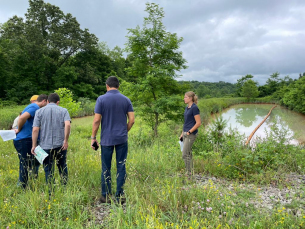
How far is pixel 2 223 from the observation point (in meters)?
2.61

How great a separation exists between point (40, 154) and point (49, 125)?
49 cm

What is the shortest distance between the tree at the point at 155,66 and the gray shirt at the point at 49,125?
5445mm

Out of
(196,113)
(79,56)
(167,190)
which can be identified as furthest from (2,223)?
(79,56)

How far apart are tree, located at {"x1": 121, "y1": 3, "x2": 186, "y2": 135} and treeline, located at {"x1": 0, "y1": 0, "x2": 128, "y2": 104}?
993 inches

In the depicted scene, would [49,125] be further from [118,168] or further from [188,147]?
[188,147]

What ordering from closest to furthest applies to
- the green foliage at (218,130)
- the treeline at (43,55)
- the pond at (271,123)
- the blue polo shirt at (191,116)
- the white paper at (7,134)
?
the white paper at (7,134) < the blue polo shirt at (191,116) < the green foliage at (218,130) < the pond at (271,123) < the treeline at (43,55)

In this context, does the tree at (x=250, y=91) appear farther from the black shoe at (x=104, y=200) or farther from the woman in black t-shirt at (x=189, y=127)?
the black shoe at (x=104, y=200)

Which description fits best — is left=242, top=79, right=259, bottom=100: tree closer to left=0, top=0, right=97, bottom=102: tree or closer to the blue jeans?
left=0, top=0, right=97, bottom=102: tree

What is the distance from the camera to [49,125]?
3555 mm

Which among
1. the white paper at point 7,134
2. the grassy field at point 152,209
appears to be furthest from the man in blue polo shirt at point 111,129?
the white paper at point 7,134

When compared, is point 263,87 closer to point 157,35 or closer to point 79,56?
point 79,56

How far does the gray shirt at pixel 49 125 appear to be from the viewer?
140 inches

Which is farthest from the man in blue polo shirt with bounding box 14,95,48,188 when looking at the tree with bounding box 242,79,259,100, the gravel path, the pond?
the tree with bounding box 242,79,259,100

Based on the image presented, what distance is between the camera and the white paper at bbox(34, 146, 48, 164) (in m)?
3.39
